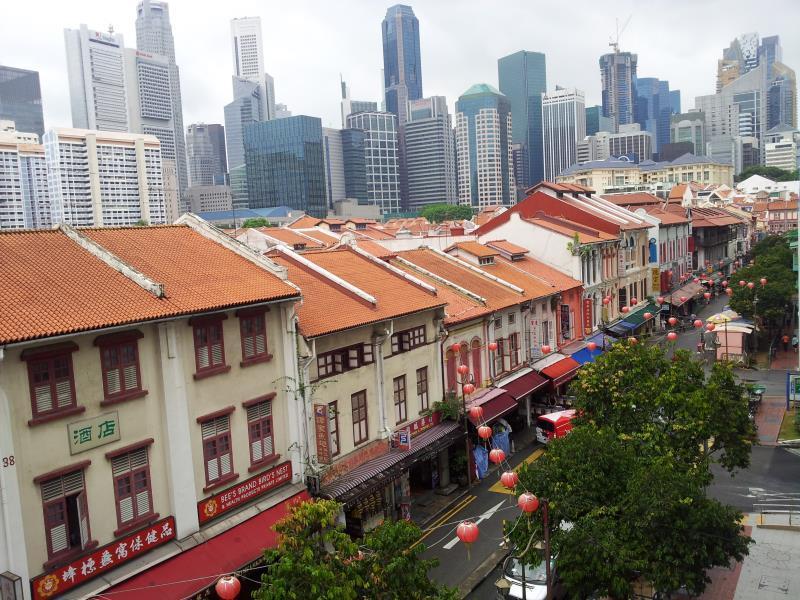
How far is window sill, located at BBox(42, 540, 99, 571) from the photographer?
16500 mm

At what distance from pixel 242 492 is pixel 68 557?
17.6 feet

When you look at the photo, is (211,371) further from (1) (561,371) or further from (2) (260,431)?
(1) (561,371)

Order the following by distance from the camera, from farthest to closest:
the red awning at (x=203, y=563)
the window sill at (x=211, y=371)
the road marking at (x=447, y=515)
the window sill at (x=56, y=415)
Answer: the road marking at (x=447, y=515) → the window sill at (x=211, y=371) → the red awning at (x=203, y=563) → the window sill at (x=56, y=415)

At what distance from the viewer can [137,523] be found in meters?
18.5

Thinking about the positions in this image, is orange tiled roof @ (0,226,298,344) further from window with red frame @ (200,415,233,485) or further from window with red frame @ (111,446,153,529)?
window with red frame @ (111,446,153,529)

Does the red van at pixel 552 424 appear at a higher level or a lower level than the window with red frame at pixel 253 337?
lower

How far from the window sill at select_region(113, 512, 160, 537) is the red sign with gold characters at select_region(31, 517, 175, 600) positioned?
0.15 meters

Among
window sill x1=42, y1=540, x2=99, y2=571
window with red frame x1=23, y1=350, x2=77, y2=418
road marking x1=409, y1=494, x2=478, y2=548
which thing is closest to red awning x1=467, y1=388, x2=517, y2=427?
road marking x1=409, y1=494, x2=478, y2=548

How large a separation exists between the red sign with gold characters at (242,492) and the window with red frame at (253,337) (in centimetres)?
364

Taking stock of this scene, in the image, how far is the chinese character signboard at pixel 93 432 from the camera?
678 inches

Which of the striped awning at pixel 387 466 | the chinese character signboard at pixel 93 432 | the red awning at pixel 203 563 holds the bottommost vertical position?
the striped awning at pixel 387 466

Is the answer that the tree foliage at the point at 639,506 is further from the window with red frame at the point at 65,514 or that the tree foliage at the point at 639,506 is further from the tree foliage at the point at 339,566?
the window with red frame at the point at 65,514

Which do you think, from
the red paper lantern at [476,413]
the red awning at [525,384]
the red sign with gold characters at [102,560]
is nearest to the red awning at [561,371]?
the red awning at [525,384]

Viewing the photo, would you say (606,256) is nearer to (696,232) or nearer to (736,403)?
(736,403)
